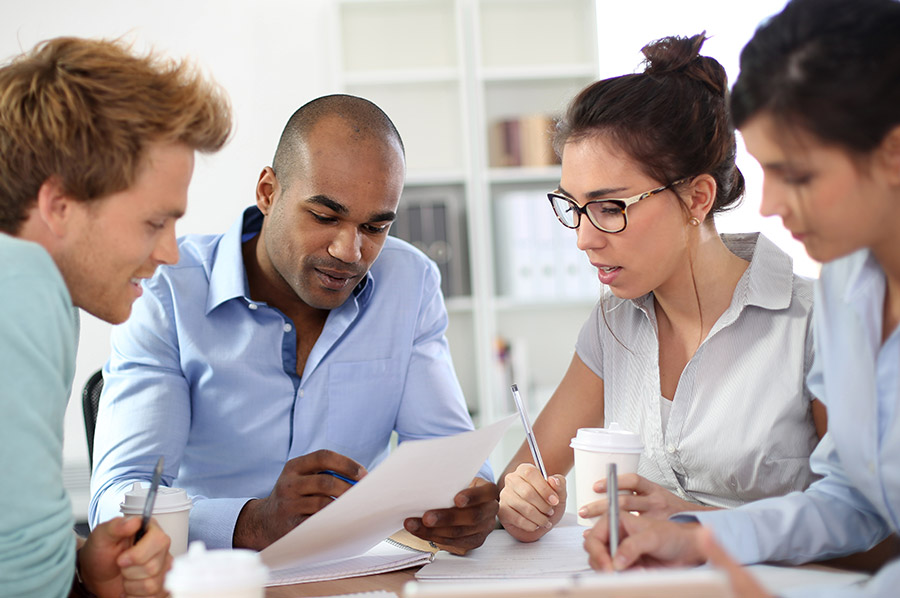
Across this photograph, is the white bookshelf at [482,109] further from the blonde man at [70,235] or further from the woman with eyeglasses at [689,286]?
the blonde man at [70,235]

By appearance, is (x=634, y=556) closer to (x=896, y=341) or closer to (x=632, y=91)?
(x=896, y=341)

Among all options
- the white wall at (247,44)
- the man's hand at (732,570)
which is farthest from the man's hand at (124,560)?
the white wall at (247,44)

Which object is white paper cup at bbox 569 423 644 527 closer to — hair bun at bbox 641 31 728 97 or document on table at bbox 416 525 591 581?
document on table at bbox 416 525 591 581

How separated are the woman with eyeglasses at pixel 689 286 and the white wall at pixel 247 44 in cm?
238

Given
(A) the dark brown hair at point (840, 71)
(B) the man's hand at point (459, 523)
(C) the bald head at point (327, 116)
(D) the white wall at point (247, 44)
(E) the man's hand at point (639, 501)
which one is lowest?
(B) the man's hand at point (459, 523)

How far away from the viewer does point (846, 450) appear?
115 cm

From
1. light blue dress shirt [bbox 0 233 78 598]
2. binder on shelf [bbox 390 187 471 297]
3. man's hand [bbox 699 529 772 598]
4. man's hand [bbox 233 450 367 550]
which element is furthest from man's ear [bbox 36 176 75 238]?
binder on shelf [bbox 390 187 471 297]

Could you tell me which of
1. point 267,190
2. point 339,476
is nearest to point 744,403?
point 339,476

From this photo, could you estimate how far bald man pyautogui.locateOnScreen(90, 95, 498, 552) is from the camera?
5.62 feet

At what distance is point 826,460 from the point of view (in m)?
1.27

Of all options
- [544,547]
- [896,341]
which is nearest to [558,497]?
[544,547]

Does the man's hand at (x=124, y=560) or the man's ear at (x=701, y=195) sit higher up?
the man's ear at (x=701, y=195)

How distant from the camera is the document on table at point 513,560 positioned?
1.19 metres

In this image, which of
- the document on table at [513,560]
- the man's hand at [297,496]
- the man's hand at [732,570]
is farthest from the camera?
the man's hand at [297,496]
